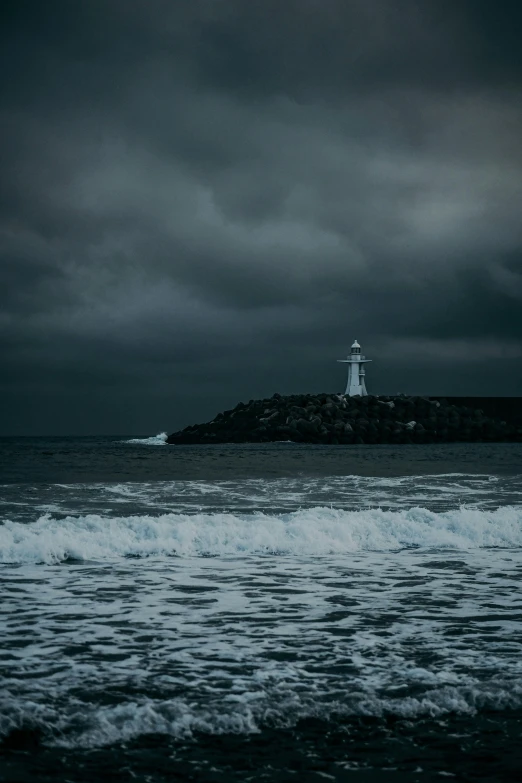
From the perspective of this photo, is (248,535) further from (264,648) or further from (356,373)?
Result: (356,373)

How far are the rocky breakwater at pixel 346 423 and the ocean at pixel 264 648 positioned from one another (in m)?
47.1

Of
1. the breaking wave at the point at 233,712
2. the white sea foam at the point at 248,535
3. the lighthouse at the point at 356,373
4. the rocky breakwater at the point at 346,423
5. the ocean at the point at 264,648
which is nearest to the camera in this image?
the ocean at the point at 264,648

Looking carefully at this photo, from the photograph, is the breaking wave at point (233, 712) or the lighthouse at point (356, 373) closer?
the breaking wave at point (233, 712)

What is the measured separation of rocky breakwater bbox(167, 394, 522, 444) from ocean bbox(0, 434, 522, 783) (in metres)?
47.1

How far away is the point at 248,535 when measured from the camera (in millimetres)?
13336

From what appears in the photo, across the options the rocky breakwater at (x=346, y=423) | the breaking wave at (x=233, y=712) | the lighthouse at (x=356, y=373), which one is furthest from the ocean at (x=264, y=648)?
the lighthouse at (x=356, y=373)

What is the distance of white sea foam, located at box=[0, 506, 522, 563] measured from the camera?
12.0 metres

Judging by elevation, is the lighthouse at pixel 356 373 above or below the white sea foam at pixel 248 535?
above

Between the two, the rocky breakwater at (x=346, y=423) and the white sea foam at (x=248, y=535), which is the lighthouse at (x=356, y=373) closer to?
the rocky breakwater at (x=346, y=423)

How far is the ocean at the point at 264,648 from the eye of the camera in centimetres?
439

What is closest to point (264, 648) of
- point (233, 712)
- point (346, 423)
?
point (233, 712)

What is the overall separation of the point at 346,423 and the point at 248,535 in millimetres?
50954

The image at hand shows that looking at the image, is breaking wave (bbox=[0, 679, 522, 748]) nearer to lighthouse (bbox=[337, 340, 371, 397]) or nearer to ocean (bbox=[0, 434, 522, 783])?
ocean (bbox=[0, 434, 522, 783])

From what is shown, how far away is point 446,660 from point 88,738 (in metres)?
3.09
